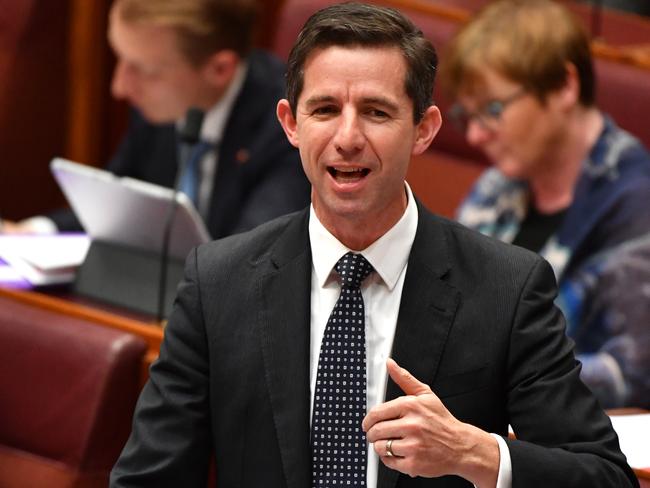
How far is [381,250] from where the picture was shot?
1.32 metres

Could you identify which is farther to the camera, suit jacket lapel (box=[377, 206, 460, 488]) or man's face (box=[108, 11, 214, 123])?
man's face (box=[108, 11, 214, 123])

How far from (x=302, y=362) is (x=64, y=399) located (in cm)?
47

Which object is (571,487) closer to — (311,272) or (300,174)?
(311,272)

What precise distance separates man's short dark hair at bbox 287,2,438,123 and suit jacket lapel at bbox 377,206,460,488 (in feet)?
0.44

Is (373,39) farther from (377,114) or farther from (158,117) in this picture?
(158,117)

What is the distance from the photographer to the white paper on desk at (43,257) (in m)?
2.00

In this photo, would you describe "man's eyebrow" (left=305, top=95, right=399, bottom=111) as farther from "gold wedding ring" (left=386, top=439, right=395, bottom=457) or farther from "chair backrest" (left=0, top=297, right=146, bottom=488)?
"chair backrest" (left=0, top=297, right=146, bottom=488)

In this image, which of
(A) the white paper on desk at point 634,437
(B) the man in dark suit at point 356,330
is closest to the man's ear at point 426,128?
(B) the man in dark suit at point 356,330

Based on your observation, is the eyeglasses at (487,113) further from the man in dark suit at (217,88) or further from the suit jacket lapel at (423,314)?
the suit jacket lapel at (423,314)

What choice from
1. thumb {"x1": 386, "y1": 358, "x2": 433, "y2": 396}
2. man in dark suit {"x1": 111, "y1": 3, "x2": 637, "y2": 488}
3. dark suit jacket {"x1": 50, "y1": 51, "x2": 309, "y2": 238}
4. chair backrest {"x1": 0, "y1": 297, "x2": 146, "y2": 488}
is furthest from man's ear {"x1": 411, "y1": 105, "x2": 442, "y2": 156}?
dark suit jacket {"x1": 50, "y1": 51, "x2": 309, "y2": 238}

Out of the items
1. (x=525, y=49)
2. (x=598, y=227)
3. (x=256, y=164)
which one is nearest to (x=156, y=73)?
(x=256, y=164)

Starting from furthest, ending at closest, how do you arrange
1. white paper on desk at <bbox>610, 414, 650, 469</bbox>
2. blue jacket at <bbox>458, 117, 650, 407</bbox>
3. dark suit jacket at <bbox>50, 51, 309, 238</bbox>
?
dark suit jacket at <bbox>50, 51, 309, 238</bbox> → blue jacket at <bbox>458, 117, 650, 407</bbox> → white paper on desk at <bbox>610, 414, 650, 469</bbox>

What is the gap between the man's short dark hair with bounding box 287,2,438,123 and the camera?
1244 millimetres

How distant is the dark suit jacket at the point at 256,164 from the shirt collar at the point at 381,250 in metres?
0.94
